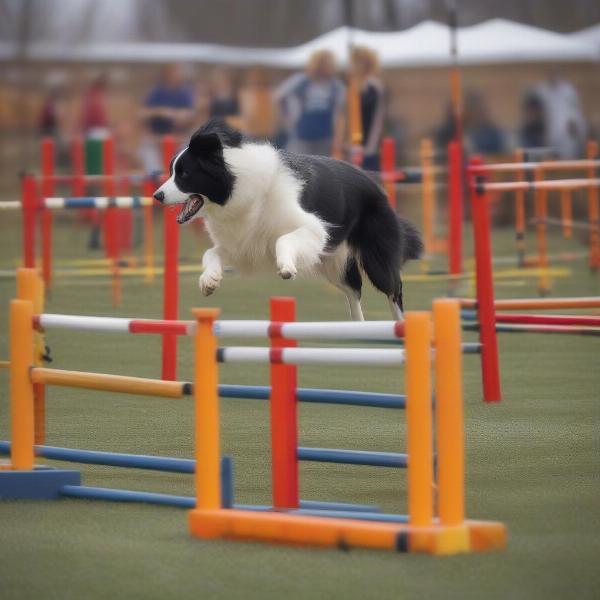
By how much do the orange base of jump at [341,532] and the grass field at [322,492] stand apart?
40mm

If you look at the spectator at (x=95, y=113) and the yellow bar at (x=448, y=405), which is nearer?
the yellow bar at (x=448, y=405)

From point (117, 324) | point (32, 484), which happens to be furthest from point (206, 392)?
point (32, 484)

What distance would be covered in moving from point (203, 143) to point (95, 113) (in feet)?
45.2

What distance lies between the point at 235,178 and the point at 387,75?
44.3 ft

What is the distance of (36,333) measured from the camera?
17.9 feet

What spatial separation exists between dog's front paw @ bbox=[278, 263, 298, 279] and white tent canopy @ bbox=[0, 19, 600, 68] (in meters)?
11.1

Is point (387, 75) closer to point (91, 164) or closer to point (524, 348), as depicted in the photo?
point (91, 164)

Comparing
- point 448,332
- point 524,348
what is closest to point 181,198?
point 448,332

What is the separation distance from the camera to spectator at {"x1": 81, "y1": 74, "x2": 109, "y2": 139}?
65.1 feet

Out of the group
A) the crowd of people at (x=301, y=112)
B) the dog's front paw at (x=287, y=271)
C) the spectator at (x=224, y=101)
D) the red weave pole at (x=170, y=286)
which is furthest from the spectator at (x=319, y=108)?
the dog's front paw at (x=287, y=271)

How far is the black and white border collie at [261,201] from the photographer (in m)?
6.65

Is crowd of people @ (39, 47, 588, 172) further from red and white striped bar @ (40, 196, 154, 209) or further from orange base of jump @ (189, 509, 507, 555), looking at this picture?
orange base of jump @ (189, 509, 507, 555)

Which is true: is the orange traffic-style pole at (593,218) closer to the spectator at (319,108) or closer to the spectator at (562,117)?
the spectator at (319,108)

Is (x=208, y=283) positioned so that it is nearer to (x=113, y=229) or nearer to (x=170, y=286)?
(x=170, y=286)
